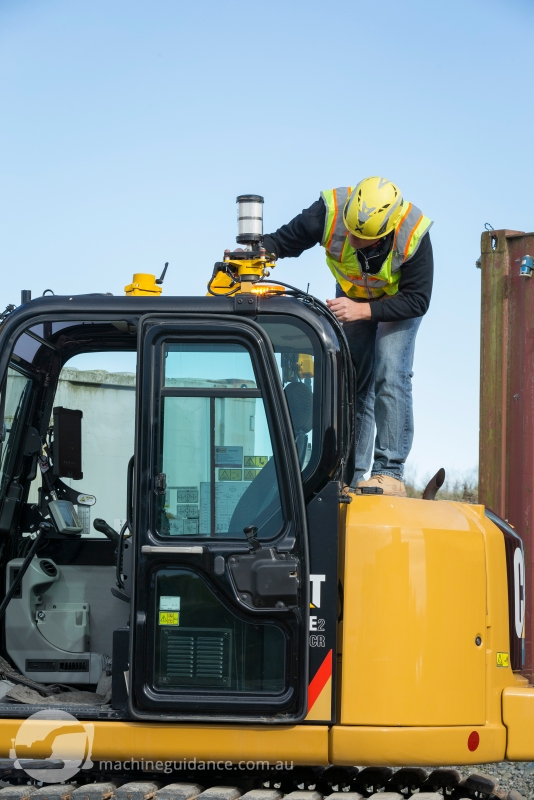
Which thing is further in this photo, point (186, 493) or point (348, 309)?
point (348, 309)

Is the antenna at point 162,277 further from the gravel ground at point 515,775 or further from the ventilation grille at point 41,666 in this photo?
the gravel ground at point 515,775

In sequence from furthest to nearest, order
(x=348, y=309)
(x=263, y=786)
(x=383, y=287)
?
1. (x=383, y=287)
2. (x=348, y=309)
3. (x=263, y=786)

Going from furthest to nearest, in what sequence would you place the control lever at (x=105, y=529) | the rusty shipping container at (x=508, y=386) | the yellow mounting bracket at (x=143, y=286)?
the rusty shipping container at (x=508, y=386), the control lever at (x=105, y=529), the yellow mounting bracket at (x=143, y=286)

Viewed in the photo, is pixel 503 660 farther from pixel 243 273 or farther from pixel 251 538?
pixel 243 273

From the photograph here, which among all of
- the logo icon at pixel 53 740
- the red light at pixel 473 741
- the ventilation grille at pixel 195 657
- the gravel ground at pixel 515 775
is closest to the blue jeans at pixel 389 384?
the ventilation grille at pixel 195 657

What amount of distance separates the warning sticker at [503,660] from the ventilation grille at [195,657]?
1138 millimetres

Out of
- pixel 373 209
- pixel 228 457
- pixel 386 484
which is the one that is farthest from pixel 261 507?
pixel 373 209

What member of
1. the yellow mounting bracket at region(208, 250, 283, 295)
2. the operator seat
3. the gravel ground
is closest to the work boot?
the operator seat

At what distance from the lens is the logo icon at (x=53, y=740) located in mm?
4000

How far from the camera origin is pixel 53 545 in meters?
4.88

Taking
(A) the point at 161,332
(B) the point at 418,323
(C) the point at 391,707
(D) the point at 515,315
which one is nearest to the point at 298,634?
(C) the point at 391,707

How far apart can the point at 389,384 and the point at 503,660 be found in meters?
1.35

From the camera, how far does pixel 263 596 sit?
3.91 m

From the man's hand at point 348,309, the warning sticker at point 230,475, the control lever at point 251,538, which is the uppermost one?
the man's hand at point 348,309
